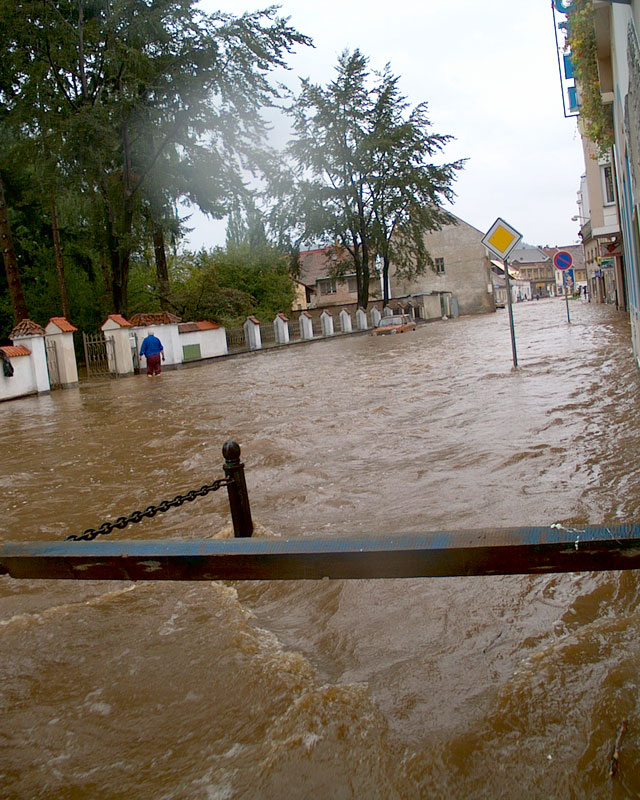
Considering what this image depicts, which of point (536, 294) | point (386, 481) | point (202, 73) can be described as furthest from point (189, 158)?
point (536, 294)

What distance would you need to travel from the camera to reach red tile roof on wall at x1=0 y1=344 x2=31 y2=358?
2095cm

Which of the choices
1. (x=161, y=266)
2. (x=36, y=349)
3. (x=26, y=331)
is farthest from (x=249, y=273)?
(x=36, y=349)

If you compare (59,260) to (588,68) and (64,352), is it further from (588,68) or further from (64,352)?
(588,68)

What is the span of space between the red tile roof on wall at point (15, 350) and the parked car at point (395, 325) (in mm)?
21504

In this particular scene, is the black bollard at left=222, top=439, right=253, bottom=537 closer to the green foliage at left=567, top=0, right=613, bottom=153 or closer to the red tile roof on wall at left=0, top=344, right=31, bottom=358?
the green foliage at left=567, top=0, right=613, bottom=153

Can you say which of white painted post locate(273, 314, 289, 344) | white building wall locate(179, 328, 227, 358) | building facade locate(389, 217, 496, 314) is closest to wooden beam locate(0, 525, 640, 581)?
white building wall locate(179, 328, 227, 358)

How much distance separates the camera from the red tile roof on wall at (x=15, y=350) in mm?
20953

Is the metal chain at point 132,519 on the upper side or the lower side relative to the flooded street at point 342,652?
upper

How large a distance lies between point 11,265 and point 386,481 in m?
24.7

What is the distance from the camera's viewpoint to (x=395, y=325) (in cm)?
4106

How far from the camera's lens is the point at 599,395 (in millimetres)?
10180

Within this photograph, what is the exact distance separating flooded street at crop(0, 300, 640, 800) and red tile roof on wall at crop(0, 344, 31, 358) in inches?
556

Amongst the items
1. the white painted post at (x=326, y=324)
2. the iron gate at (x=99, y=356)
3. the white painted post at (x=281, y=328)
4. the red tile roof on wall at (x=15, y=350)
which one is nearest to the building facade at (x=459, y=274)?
the white painted post at (x=326, y=324)

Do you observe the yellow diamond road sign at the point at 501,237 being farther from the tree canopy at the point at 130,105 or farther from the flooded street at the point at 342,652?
the tree canopy at the point at 130,105
